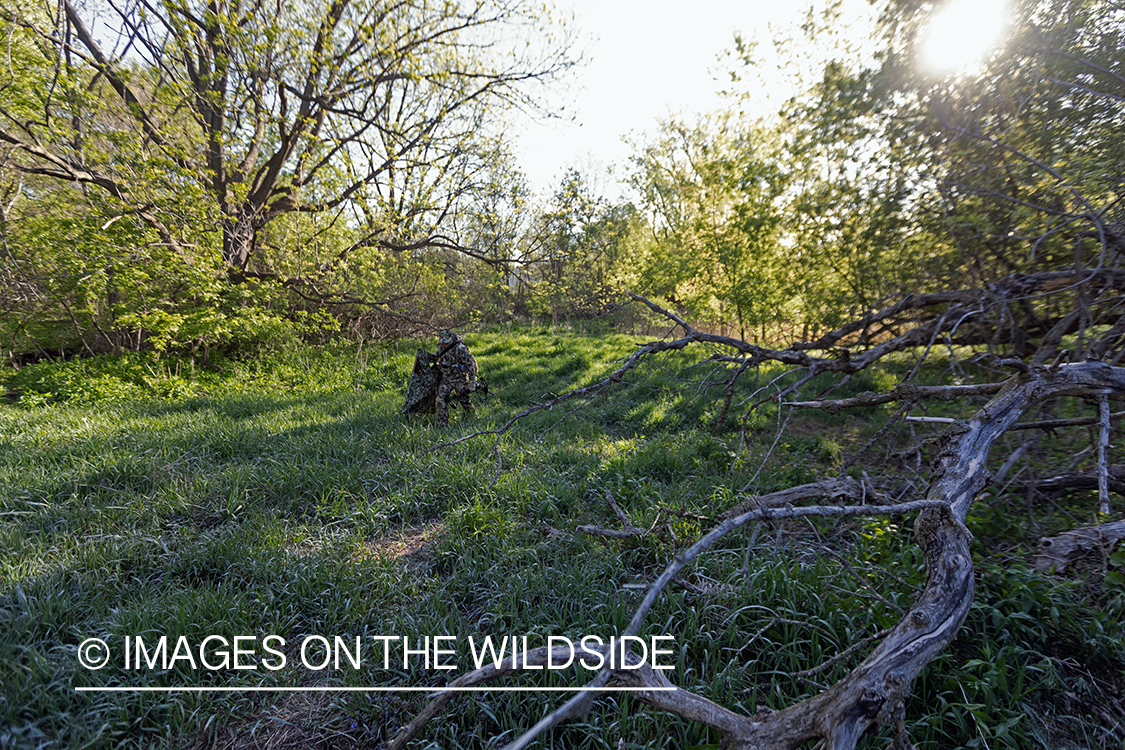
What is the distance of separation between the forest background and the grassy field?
0.12ft

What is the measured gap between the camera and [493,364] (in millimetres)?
8438

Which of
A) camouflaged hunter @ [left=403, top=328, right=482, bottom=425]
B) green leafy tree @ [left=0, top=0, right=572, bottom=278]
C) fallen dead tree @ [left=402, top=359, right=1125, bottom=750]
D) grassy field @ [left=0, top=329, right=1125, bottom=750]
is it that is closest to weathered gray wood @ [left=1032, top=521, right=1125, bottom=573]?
grassy field @ [left=0, top=329, right=1125, bottom=750]

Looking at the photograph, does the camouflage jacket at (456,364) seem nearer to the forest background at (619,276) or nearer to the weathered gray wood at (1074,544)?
the forest background at (619,276)

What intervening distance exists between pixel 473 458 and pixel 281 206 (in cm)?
848

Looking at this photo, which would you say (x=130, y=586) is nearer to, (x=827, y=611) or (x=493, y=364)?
(x=827, y=611)

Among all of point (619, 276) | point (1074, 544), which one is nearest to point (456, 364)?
point (1074, 544)

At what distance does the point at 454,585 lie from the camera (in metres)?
2.39

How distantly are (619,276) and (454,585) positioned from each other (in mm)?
11625

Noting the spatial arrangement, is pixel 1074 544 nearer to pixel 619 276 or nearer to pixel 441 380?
pixel 441 380

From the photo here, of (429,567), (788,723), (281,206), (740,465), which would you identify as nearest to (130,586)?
(429,567)

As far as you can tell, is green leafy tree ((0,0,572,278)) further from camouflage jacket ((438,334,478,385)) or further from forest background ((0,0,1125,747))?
camouflage jacket ((438,334,478,385))

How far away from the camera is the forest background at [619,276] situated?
7.84 feet

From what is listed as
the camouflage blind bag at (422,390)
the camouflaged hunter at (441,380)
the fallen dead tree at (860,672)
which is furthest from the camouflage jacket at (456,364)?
the fallen dead tree at (860,672)

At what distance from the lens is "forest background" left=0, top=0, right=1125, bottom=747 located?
239cm
